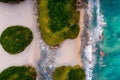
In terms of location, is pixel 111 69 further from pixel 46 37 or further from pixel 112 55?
pixel 46 37

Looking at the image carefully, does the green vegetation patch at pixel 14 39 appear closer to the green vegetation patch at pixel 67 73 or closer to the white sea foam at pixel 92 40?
the green vegetation patch at pixel 67 73

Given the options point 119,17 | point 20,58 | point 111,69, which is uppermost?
point 119,17

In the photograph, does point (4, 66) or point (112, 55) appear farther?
point (112, 55)

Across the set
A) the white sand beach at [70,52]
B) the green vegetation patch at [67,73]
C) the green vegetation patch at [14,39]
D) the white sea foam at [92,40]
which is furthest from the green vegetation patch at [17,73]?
the white sea foam at [92,40]

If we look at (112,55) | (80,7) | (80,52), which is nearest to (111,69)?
(112,55)

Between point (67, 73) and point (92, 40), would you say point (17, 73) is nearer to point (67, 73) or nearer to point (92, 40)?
point (67, 73)
